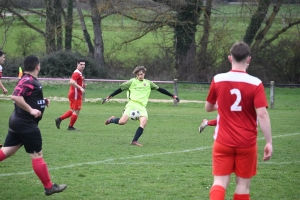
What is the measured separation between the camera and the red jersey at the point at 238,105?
5.53 m

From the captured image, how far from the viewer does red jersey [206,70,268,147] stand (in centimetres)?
553

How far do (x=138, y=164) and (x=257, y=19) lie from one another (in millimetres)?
24149

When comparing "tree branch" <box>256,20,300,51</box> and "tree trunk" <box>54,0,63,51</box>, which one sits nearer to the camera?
"tree branch" <box>256,20,300,51</box>

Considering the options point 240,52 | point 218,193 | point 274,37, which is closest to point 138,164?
point 218,193

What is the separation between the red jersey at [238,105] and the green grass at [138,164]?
2014 mm

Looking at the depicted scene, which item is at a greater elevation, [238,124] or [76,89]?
[238,124]

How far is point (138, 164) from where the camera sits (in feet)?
32.2

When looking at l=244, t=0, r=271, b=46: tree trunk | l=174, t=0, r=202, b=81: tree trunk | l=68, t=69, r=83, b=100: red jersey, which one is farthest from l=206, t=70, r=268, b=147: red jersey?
l=244, t=0, r=271, b=46: tree trunk

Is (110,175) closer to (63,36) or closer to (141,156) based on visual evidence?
(141,156)

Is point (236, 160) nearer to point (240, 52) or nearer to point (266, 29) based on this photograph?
point (240, 52)

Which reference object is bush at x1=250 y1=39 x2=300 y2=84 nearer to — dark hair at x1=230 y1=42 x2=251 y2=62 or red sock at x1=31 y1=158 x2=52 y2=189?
red sock at x1=31 y1=158 x2=52 y2=189

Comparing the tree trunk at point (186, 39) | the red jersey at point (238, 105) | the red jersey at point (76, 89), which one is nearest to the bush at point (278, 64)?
the tree trunk at point (186, 39)

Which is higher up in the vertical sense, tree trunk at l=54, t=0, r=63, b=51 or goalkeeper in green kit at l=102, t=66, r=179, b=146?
tree trunk at l=54, t=0, r=63, b=51

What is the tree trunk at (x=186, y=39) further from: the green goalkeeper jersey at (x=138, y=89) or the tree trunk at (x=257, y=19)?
the green goalkeeper jersey at (x=138, y=89)
